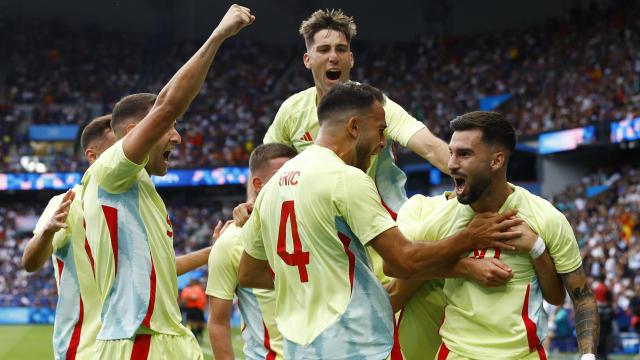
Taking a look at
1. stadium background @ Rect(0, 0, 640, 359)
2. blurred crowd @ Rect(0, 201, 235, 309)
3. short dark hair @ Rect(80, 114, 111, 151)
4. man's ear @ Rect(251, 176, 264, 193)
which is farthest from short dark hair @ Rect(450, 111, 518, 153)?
blurred crowd @ Rect(0, 201, 235, 309)

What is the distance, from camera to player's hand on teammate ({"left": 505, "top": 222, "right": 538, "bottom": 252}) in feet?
16.3

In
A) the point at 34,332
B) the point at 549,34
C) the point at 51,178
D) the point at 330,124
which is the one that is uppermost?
the point at 549,34

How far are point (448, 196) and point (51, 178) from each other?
36.5 m

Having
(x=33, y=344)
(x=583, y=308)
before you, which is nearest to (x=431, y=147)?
(x=583, y=308)

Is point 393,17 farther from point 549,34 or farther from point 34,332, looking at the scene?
point 34,332

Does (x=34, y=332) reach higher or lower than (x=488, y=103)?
lower

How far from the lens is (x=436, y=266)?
4.94 meters

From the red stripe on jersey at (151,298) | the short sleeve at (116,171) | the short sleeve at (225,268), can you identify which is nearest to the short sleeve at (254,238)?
the red stripe on jersey at (151,298)

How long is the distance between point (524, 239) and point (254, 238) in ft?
4.88

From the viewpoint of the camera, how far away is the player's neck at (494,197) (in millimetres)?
5160

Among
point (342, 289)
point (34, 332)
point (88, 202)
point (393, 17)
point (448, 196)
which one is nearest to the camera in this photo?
point (342, 289)

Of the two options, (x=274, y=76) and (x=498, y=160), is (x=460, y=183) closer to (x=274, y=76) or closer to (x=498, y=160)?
(x=498, y=160)

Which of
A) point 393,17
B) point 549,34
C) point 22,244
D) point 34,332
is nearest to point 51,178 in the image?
point 22,244

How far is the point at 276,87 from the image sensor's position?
4341 cm
